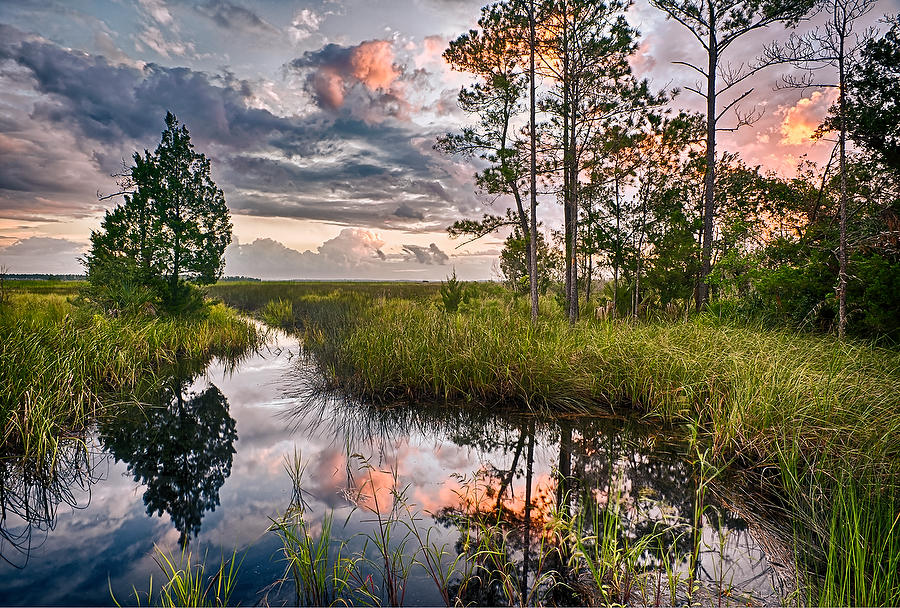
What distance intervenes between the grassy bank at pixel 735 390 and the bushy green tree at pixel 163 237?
609 centimetres

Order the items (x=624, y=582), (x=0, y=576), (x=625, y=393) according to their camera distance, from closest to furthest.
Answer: (x=624, y=582)
(x=0, y=576)
(x=625, y=393)

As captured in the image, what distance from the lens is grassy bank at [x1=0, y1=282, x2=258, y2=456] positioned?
14.6 feet

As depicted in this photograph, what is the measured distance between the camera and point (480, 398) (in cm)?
672

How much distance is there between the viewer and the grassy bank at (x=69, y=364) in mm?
4465

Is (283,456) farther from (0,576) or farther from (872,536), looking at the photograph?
(872,536)

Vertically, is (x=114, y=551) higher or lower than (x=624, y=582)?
lower

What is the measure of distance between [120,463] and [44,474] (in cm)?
63

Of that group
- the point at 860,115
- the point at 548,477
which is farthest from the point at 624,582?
the point at 860,115

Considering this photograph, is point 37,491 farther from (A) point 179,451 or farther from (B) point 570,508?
(B) point 570,508

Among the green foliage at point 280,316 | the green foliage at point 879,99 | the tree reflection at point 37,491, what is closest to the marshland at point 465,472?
the tree reflection at point 37,491

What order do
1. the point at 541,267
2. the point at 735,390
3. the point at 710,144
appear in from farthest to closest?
the point at 541,267 < the point at 710,144 < the point at 735,390

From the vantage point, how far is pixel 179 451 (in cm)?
498

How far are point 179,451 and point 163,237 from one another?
9475 millimetres

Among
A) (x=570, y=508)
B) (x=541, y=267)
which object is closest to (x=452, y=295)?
(x=541, y=267)
